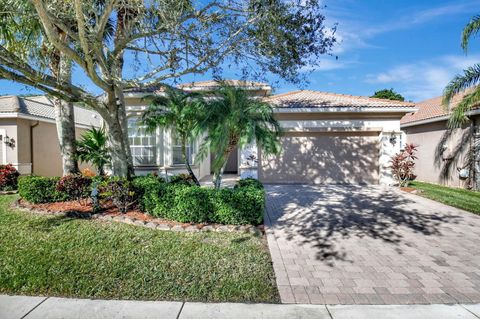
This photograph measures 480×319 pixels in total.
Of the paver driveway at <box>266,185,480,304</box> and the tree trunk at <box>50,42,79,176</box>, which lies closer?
the paver driveway at <box>266,185,480,304</box>

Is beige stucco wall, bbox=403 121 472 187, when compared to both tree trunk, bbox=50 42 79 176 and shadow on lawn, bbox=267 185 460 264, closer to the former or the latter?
shadow on lawn, bbox=267 185 460 264

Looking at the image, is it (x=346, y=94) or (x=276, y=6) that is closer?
(x=276, y=6)

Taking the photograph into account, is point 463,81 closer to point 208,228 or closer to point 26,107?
point 208,228

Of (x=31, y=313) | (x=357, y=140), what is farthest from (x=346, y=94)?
(x=31, y=313)

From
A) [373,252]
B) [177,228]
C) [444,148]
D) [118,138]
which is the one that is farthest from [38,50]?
[444,148]

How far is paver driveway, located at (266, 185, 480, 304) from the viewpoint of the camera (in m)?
3.74

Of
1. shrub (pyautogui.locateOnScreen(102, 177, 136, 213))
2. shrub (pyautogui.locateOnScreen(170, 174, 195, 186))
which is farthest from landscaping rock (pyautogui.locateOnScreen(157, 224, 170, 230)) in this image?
shrub (pyautogui.locateOnScreen(170, 174, 195, 186))

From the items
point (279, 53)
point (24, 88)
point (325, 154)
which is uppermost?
point (279, 53)

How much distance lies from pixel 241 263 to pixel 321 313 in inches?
62.6

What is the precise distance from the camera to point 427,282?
3996 mm

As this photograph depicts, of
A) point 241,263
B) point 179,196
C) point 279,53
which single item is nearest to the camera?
point 241,263

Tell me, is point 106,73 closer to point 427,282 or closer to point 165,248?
point 165,248

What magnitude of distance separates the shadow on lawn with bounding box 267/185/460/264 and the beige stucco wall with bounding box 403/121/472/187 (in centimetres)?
456

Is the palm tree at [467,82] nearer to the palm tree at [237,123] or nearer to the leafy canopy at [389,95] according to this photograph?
the palm tree at [237,123]
